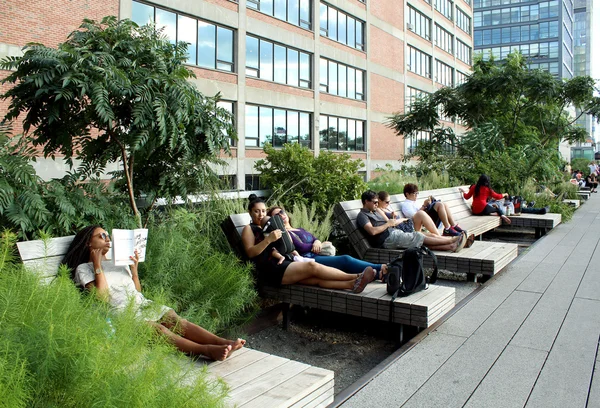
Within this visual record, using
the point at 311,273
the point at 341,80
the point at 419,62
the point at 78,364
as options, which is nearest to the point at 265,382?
the point at 78,364

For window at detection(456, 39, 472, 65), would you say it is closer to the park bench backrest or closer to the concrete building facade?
the concrete building facade

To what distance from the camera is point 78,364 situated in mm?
1935

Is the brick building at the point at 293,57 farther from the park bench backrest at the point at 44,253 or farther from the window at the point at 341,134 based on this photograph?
the park bench backrest at the point at 44,253

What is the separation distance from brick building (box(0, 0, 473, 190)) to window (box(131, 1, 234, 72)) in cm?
5

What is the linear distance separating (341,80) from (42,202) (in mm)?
29700

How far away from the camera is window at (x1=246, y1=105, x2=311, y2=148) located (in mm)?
Result: 25469

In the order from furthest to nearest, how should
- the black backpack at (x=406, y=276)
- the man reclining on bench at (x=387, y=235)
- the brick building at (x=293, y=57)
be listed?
the brick building at (x=293, y=57), the man reclining on bench at (x=387, y=235), the black backpack at (x=406, y=276)

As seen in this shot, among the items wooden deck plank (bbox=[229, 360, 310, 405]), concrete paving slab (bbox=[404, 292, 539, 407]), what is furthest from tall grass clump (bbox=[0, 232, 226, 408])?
concrete paving slab (bbox=[404, 292, 539, 407])

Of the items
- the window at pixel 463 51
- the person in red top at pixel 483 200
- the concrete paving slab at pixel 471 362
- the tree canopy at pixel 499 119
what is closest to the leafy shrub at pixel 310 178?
the person in red top at pixel 483 200

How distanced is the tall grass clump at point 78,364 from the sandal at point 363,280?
8.06 ft

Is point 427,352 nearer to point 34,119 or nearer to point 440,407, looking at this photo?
point 440,407

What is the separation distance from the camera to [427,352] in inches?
162

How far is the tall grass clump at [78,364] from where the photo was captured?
1.84 meters

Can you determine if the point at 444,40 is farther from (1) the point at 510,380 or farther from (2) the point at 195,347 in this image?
(2) the point at 195,347
